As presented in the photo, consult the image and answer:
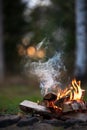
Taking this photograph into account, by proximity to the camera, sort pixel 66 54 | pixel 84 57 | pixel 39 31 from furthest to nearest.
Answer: pixel 39 31, pixel 66 54, pixel 84 57

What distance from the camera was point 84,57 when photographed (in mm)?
13578

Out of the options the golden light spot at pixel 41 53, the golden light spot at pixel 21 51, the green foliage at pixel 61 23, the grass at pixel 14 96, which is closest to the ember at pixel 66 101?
the grass at pixel 14 96

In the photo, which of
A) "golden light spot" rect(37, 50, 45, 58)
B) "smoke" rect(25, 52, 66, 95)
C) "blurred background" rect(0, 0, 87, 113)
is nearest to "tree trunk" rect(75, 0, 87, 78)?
"blurred background" rect(0, 0, 87, 113)

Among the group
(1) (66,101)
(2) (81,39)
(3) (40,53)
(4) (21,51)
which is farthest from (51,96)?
(4) (21,51)

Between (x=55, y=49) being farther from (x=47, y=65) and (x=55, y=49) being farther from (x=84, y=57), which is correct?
(x=47, y=65)

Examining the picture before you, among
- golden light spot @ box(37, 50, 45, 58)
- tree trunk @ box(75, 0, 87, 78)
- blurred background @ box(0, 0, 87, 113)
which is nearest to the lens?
blurred background @ box(0, 0, 87, 113)

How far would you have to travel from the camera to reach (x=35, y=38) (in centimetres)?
1755

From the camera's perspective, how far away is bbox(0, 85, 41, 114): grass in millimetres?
9156

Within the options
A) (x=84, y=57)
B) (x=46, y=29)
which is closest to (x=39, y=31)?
(x=46, y=29)

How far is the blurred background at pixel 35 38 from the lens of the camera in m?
13.3

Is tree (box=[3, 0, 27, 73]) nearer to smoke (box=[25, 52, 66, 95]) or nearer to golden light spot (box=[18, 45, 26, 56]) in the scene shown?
golden light spot (box=[18, 45, 26, 56])

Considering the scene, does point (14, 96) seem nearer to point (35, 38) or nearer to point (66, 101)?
point (66, 101)

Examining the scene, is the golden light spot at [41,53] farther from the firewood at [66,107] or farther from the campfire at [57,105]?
the firewood at [66,107]

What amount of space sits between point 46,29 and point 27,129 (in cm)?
919
